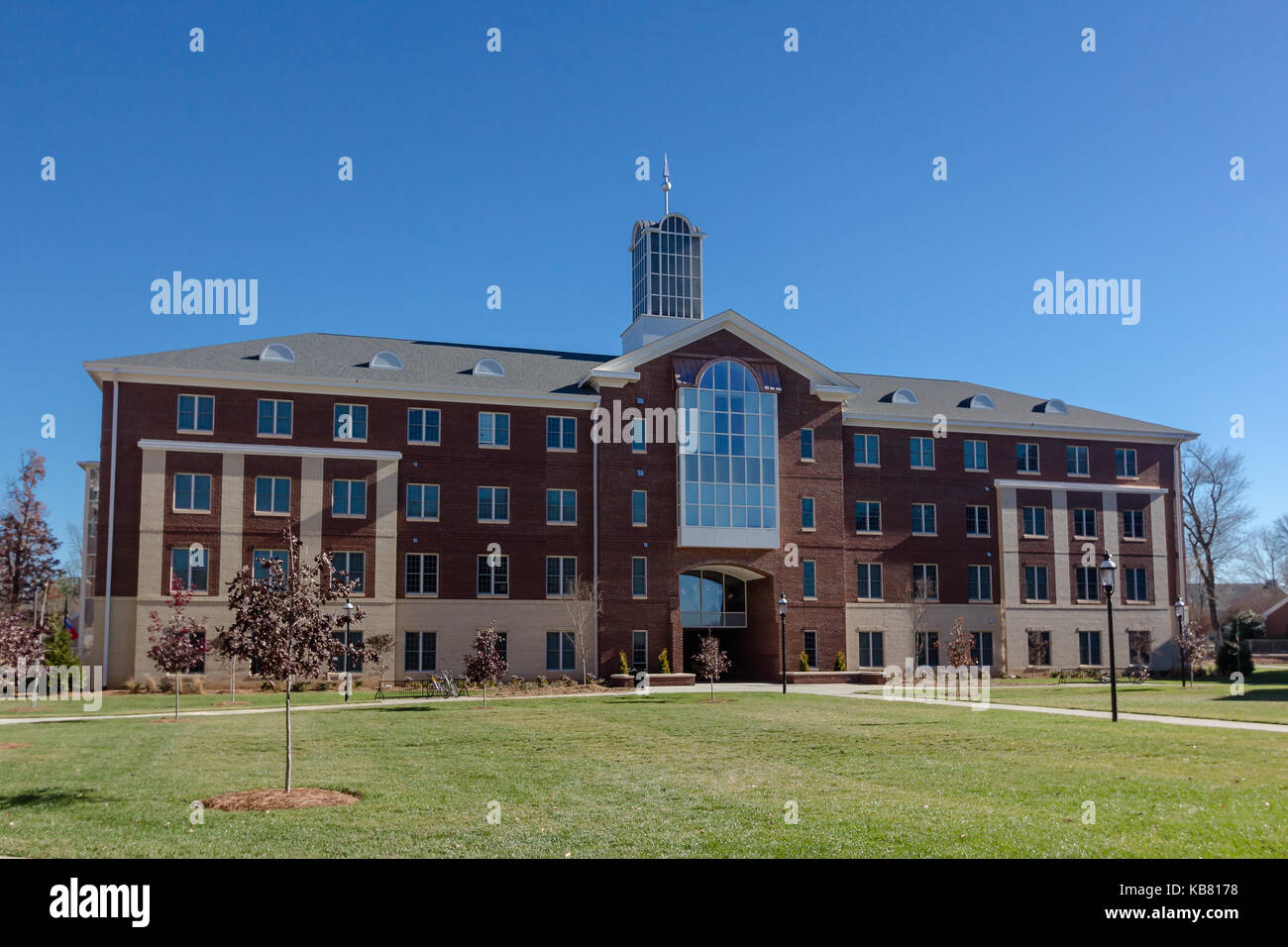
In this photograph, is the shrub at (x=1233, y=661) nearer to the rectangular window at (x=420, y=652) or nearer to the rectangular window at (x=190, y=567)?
the rectangular window at (x=420, y=652)

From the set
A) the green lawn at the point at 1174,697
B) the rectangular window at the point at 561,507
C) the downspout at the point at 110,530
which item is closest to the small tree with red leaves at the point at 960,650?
the green lawn at the point at 1174,697

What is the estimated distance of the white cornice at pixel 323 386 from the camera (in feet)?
136

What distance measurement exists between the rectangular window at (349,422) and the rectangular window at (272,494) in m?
2.91

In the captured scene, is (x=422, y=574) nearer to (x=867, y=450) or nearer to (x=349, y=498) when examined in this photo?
(x=349, y=498)

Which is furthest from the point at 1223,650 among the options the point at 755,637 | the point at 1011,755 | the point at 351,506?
the point at 351,506

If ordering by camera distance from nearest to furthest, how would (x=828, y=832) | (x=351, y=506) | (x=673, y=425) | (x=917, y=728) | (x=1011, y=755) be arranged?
(x=828, y=832) → (x=1011, y=755) → (x=917, y=728) → (x=351, y=506) → (x=673, y=425)

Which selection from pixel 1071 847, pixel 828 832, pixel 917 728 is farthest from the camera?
pixel 917 728

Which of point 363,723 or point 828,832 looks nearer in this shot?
point 828,832

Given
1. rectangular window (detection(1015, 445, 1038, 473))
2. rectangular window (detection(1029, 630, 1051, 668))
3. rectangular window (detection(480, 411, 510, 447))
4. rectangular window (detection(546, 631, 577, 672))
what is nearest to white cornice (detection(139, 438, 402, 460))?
rectangular window (detection(480, 411, 510, 447))

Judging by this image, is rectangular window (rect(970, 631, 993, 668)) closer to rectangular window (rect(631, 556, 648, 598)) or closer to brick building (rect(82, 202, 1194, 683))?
brick building (rect(82, 202, 1194, 683))

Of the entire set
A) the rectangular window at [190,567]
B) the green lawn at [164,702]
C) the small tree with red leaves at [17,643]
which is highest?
the rectangular window at [190,567]

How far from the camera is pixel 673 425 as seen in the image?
4694 cm

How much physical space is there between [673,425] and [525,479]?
7.19 metres

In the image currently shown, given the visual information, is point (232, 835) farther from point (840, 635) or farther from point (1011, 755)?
point (840, 635)
